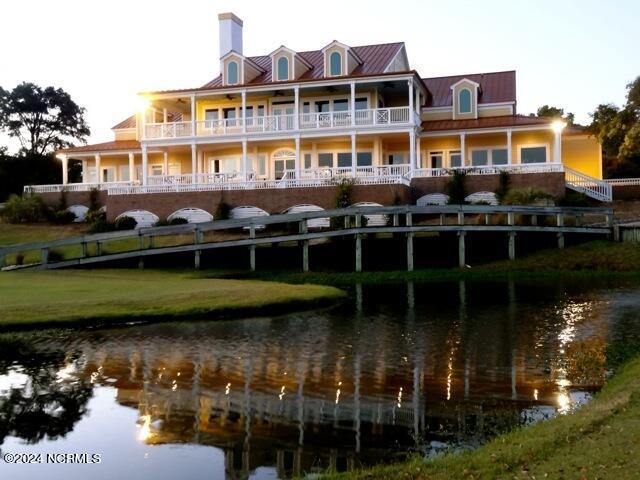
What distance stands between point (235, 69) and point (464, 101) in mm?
14735

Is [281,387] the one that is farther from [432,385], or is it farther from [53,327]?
[53,327]

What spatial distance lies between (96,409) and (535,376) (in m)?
6.97

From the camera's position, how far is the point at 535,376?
1176 centimetres

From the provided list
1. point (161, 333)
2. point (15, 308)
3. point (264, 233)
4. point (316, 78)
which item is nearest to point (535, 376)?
point (161, 333)

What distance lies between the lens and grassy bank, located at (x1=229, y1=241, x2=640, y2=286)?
92.2 feet

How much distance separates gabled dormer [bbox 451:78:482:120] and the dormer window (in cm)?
1046

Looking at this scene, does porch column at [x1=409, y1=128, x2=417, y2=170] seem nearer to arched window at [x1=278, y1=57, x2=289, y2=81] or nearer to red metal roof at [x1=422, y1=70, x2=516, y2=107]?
red metal roof at [x1=422, y1=70, x2=516, y2=107]

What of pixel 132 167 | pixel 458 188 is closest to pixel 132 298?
pixel 458 188

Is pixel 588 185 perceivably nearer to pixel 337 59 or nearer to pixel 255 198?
pixel 337 59

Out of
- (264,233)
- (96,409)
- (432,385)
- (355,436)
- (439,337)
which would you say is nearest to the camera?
(355,436)

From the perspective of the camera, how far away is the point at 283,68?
44.5 metres

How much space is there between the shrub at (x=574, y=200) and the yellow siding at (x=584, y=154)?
27.8 ft

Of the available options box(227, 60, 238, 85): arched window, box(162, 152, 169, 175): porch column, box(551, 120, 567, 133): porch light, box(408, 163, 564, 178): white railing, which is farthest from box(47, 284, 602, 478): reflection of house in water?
box(227, 60, 238, 85): arched window

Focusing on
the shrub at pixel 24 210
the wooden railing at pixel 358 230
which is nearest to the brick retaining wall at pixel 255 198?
the wooden railing at pixel 358 230
